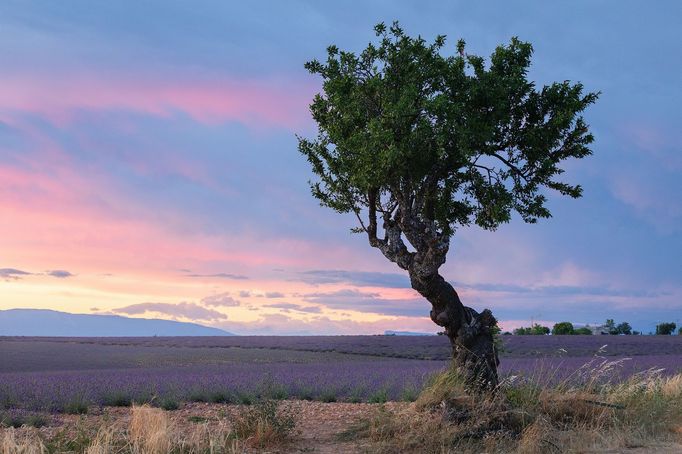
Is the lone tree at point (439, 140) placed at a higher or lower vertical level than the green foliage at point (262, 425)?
higher

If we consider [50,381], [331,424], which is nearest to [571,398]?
[331,424]

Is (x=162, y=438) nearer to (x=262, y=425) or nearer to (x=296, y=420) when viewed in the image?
(x=262, y=425)

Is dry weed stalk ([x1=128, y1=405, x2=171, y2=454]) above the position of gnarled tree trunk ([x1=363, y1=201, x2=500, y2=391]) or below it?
below

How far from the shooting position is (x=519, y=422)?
11680 millimetres

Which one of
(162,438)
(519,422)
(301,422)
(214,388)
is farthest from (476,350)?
(214,388)

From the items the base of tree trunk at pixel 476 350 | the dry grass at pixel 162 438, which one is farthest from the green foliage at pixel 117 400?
the base of tree trunk at pixel 476 350

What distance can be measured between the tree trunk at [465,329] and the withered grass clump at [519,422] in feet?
1.07

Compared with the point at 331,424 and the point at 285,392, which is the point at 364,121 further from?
the point at 285,392

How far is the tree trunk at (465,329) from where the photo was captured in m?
12.5

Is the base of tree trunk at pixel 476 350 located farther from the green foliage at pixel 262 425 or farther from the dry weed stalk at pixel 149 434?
the dry weed stalk at pixel 149 434

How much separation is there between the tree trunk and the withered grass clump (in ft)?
1.07

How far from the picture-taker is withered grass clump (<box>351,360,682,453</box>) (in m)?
10.5

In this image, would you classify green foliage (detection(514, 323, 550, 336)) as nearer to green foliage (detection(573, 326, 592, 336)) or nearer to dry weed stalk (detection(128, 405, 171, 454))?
green foliage (detection(573, 326, 592, 336))

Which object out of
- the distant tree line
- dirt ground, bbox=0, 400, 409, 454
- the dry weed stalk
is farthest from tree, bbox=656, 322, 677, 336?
the dry weed stalk
